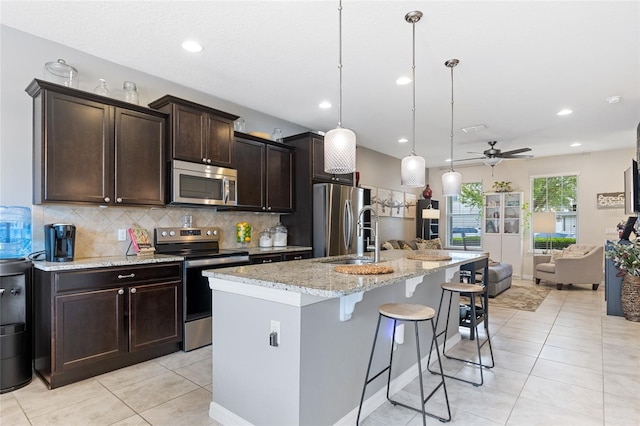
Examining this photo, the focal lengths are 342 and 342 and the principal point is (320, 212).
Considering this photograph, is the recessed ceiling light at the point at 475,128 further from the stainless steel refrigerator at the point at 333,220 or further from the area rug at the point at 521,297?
the area rug at the point at 521,297

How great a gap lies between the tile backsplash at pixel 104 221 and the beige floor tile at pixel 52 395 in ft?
3.52

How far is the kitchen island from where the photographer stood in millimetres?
1766

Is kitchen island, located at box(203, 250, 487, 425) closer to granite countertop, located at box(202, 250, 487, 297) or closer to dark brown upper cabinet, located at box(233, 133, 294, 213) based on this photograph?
granite countertop, located at box(202, 250, 487, 297)

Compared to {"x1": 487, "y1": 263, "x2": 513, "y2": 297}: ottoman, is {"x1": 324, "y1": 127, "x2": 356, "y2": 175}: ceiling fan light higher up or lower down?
higher up

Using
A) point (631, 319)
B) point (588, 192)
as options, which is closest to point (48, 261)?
point (631, 319)

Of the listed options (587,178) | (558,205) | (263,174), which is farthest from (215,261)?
(587,178)

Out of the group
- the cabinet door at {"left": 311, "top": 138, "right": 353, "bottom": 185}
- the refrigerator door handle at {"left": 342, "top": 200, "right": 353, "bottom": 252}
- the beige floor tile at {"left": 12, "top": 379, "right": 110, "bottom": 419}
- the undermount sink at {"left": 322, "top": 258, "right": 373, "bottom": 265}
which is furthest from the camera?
the refrigerator door handle at {"left": 342, "top": 200, "right": 353, "bottom": 252}

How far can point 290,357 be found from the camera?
178 centimetres

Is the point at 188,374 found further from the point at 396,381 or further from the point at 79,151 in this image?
the point at 79,151

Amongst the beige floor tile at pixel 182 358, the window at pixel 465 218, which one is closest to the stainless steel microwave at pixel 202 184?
the beige floor tile at pixel 182 358

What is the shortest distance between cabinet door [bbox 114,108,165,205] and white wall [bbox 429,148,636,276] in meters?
7.77

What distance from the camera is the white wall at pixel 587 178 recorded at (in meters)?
6.91

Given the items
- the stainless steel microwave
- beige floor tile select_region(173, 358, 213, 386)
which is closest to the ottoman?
the stainless steel microwave

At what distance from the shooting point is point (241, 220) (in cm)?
448
